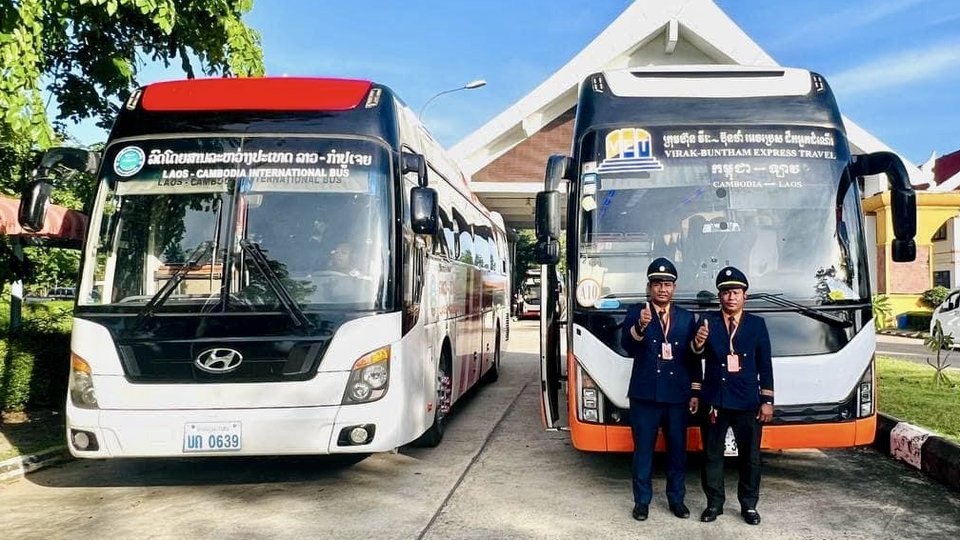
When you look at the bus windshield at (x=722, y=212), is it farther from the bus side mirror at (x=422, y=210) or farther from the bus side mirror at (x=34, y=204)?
the bus side mirror at (x=34, y=204)

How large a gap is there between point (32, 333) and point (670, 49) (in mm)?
16284

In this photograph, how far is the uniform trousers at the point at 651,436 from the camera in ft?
16.3

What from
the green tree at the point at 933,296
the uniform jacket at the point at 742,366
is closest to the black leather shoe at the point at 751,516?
the uniform jacket at the point at 742,366

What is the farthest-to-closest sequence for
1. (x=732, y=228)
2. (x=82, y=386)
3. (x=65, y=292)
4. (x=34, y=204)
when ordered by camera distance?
(x=65, y=292)
(x=732, y=228)
(x=34, y=204)
(x=82, y=386)

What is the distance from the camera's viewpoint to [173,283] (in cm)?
535

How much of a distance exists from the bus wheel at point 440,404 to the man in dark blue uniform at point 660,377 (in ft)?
8.37

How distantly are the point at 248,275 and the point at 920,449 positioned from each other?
554 cm

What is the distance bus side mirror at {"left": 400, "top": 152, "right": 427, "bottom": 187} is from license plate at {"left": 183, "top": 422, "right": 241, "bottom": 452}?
87.3 inches

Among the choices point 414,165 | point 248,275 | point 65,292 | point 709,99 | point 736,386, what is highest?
point 709,99

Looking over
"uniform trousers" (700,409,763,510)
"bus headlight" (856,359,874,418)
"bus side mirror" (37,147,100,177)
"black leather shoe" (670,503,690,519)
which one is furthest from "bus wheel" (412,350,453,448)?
"bus headlight" (856,359,874,418)

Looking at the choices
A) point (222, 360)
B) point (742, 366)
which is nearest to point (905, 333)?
point (742, 366)

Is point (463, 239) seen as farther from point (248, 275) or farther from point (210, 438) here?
point (210, 438)

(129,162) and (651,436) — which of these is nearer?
(651,436)

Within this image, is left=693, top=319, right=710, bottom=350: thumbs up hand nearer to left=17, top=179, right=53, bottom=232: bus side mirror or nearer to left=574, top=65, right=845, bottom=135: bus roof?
left=574, top=65, right=845, bottom=135: bus roof
